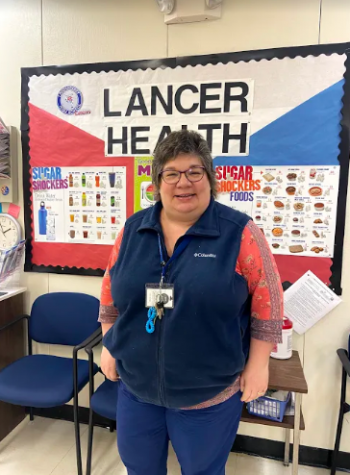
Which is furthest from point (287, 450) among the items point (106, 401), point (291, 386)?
point (106, 401)

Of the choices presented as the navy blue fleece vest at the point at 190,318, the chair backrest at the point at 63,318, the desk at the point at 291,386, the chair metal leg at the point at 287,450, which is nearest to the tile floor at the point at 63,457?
the chair metal leg at the point at 287,450

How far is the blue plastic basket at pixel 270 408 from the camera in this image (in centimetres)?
155

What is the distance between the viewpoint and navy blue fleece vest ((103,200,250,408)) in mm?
1014

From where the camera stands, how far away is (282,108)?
1730mm

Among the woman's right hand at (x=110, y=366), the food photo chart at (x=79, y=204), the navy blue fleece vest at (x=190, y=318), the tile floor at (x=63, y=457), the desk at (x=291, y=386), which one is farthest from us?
the food photo chart at (x=79, y=204)

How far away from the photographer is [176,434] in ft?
3.70

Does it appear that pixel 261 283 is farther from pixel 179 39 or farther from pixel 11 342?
pixel 11 342

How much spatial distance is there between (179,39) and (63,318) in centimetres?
169

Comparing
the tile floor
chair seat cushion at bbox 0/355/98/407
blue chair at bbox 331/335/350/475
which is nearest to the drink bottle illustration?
chair seat cushion at bbox 0/355/98/407

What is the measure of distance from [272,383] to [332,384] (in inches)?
23.9

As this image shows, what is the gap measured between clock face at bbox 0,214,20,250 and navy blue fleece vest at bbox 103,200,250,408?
130 cm

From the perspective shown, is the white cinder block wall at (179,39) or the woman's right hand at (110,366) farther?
the white cinder block wall at (179,39)

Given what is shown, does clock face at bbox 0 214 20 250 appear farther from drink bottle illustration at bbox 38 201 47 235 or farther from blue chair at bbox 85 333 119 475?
blue chair at bbox 85 333 119 475

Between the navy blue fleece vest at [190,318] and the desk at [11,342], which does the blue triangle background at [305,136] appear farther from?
the desk at [11,342]
